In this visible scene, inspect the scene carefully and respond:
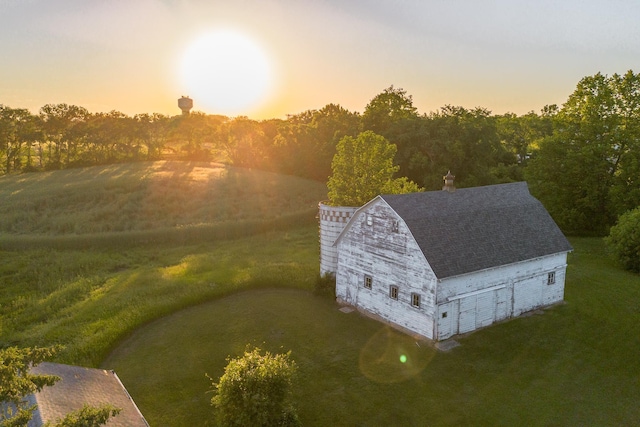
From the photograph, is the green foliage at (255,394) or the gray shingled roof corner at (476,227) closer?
the green foliage at (255,394)

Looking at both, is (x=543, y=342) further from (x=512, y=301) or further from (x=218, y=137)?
A: (x=218, y=137)

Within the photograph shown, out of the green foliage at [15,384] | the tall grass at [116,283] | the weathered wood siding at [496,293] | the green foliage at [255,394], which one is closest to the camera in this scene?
the green foliage at [15,384]

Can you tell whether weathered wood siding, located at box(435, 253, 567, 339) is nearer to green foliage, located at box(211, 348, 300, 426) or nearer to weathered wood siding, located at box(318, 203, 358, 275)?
weathered wood siding, located at box(318, 203, 358, 275)

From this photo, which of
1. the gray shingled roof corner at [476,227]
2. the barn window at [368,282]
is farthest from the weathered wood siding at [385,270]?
the gray shingled roof corner at [476,227]

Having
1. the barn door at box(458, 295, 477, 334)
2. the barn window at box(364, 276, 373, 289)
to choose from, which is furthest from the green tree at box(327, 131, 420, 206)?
the barn door at box(458, 295, 477, 334)

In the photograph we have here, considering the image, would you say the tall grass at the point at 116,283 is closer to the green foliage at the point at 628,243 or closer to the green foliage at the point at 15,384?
the green foliage at the point at 15,384

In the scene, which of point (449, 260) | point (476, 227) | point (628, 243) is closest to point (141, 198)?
point (476, 227)
